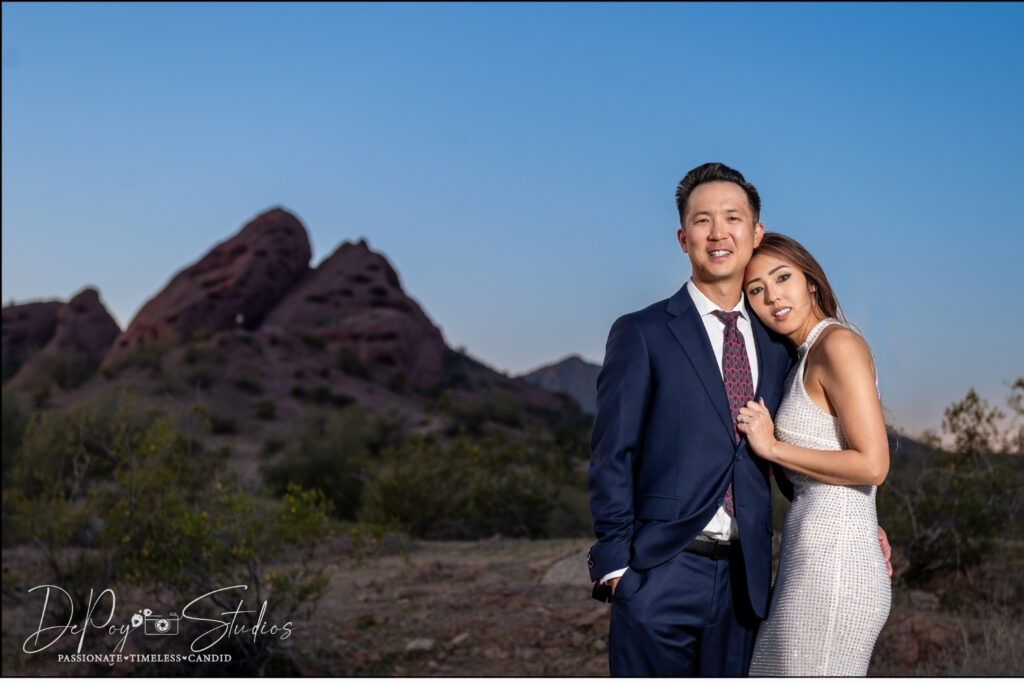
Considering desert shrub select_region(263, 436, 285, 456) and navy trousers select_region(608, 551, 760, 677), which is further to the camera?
desert shrub select_region(263, 436, 285, 456)

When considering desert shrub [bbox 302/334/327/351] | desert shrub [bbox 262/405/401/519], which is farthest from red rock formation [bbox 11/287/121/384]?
desert shrub [bbox 262/405/401/519]

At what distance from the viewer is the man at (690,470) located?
8.83 ft

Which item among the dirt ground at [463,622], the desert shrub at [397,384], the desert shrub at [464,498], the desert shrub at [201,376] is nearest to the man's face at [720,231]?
the dirt ground at [463,622]

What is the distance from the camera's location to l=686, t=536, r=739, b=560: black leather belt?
273 cm

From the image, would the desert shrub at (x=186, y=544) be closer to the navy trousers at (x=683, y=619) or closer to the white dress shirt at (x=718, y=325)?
the navy trousers at (x=683, y=619)

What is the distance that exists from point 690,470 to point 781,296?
0.65 m

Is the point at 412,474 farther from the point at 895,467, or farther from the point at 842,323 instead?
the point at 842,323

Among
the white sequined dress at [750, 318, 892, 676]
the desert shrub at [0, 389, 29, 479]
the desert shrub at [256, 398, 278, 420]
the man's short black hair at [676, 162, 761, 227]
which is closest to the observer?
the white sequined dress at [750, 318, 892, 676]

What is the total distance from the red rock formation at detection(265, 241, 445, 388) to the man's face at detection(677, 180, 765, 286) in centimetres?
3482

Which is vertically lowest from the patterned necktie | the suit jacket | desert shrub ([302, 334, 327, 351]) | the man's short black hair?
desert shrub ([302, 334, 327, 351])

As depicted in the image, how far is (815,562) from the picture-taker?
104 inches

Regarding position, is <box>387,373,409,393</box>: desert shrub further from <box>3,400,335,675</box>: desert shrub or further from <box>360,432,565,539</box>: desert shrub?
<box>3,400,335,675</box>: desert shrub

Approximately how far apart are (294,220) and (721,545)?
4503 centimetres

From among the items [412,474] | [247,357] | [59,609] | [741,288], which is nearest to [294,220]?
[247,357]
